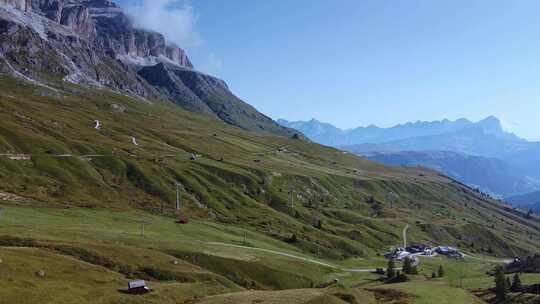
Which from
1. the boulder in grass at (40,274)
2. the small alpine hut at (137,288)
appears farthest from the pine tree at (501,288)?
the boulder in grass at (40,274)

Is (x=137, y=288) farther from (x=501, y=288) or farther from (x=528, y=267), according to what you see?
(x=528, y=267)

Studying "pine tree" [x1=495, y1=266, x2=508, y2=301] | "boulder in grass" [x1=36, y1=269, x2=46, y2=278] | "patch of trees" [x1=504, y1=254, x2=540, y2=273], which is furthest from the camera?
"patch of trees" [x1=504, y1=254, x2=540, y2=273]

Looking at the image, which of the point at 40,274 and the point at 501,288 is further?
the point at 501,288

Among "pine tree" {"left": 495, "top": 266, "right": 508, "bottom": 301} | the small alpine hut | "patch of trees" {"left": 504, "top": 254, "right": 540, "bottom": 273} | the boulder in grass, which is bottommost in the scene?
"patch of trees" {"left": 504, "top": 254, "right": 540, "bottom": 273}

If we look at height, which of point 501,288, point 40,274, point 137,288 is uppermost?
point 40,274

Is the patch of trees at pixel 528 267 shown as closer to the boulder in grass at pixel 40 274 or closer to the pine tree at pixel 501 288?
the pine tree at pixel 501 288

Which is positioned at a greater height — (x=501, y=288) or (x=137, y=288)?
(x=137, y=288)

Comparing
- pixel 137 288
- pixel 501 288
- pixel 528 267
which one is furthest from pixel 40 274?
pixel 528 267

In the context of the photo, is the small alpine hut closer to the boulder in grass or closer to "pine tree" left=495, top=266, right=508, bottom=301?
the boulder in grass

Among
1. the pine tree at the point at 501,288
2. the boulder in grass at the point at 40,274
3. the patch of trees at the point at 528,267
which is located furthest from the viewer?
the patch of trees at the point at 528,267

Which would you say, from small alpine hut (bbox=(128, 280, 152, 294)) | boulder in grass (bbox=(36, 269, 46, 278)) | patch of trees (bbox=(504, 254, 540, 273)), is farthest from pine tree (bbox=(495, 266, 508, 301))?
boulder in grass (bbox=(36, 269, 46, 278))

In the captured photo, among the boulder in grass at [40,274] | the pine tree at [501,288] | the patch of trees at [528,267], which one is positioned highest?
the boulder in grass at [40,274]

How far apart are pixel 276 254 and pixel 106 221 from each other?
189ft

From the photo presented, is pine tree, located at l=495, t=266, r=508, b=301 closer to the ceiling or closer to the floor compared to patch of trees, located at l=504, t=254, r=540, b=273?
closer to the ceiling
